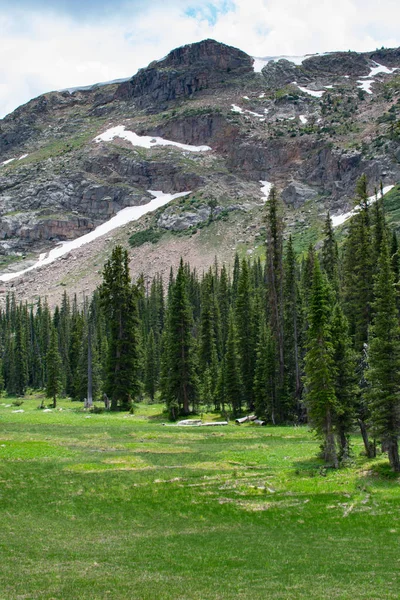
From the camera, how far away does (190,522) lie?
58.3 ft

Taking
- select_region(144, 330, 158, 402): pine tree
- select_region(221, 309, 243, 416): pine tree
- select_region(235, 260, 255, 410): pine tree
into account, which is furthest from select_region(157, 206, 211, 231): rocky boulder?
select_region(221, 309, 243, 416): pine tree

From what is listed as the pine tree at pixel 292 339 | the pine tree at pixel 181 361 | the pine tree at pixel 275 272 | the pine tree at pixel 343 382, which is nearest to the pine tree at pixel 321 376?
the pine tree at pixel 343 382

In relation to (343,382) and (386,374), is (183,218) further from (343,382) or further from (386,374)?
(386,374)

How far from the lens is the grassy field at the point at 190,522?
1223cm

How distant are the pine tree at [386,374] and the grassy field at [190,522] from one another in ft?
6.15

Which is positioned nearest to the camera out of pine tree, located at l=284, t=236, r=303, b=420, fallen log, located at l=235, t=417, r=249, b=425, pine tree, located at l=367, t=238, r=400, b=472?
pine tree, located at l=367, t=238, r=400, b=472

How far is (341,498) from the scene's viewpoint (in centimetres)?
2117

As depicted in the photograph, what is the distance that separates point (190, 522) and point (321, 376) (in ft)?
44.6

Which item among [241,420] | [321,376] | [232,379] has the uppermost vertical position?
[321,376]

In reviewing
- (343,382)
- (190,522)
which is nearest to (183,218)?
(343,382)

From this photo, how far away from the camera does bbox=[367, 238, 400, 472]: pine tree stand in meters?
25.7

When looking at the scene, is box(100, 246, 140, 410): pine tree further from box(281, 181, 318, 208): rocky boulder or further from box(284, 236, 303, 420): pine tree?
box(281, 181, 318, 208): rocky boulder

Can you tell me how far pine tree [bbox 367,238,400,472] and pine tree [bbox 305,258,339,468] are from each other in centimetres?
226

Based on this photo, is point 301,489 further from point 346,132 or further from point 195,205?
point 346,132
